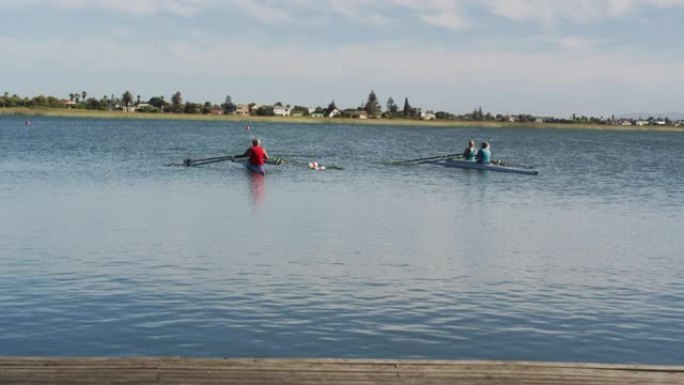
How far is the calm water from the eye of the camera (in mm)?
12375

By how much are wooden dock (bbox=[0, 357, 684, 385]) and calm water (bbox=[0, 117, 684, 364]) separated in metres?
2.96

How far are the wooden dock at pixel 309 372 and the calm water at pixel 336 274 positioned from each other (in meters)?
2.96

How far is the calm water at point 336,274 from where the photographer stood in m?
12.4

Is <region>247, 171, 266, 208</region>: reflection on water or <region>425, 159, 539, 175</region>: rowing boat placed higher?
<region>425, 159, 539, 175</region>: rowing boat

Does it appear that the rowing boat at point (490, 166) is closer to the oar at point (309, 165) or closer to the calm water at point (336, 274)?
the oar at point (309, 165)

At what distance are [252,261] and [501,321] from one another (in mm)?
7248

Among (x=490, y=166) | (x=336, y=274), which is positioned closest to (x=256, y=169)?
(x=490, y=166)

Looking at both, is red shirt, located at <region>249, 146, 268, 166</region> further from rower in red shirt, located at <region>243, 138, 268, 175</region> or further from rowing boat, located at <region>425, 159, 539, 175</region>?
rowing boat, located at <region>425, 159, 539, 175</region>

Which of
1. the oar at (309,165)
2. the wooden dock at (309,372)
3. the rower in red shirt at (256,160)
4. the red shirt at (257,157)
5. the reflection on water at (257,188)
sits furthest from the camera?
the oar at (309,165)

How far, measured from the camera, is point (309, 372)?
834 centimetres

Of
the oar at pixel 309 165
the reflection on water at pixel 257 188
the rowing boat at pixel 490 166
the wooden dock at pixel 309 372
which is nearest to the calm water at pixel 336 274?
the reflection on water at pixel 257 188

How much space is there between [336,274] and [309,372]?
30.8ft

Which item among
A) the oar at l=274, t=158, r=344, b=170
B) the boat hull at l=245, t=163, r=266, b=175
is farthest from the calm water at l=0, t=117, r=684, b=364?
the oar at l=274, t=158, r=344, b=170

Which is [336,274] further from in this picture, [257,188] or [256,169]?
[256,169]
